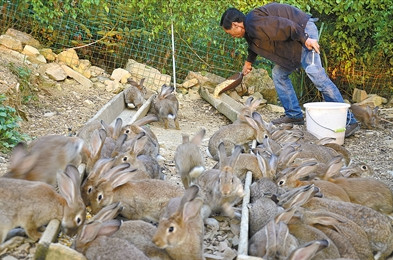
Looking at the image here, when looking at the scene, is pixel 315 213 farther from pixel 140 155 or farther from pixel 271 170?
pixel 140 155

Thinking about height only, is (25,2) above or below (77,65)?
above

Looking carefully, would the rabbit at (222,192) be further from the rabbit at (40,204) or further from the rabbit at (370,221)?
the rabbit at (40,204)

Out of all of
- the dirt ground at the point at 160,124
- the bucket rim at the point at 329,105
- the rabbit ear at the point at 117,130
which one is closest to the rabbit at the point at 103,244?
the dirt ground at the point at 160,124

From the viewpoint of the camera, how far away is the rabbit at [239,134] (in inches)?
281

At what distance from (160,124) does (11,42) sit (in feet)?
9.20

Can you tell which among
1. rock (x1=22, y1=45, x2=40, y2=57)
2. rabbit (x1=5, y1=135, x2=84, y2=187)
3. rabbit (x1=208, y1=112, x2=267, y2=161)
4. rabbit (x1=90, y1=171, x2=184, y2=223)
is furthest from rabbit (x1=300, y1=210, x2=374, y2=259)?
rock (x1=22, y1=45, x2=40, y2=57)

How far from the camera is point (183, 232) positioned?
12.5ft

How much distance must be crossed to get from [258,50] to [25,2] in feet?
13.0

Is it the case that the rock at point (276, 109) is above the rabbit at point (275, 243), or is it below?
below

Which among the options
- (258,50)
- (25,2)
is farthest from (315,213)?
(25,2)

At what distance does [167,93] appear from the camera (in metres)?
9.10

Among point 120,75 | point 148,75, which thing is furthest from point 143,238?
point 148,75

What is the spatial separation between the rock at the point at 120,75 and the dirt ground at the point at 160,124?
Answer: 0.37 metres

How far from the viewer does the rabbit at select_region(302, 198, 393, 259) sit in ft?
14.9
